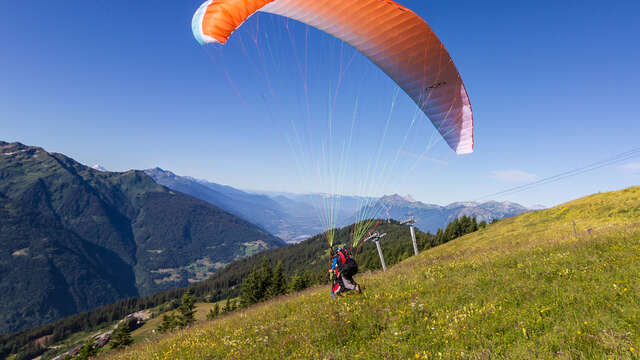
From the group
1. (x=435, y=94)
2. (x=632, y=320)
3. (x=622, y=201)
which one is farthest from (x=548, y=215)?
(x=632, y=320)

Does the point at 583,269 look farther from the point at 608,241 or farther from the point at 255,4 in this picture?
the point at 255,4

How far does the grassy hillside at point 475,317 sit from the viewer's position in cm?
459

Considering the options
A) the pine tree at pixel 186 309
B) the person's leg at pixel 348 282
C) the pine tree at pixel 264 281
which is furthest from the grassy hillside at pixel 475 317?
the pine tree at pixel 186 309

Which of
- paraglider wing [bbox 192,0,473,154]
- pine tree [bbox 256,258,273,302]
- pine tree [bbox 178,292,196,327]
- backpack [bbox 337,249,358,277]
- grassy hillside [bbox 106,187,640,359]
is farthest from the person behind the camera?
pine tree [bbox 178,292,196,327]

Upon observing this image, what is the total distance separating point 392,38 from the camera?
40.4 feet

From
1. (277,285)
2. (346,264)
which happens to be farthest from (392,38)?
(277,285)

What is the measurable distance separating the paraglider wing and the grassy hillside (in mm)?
7097

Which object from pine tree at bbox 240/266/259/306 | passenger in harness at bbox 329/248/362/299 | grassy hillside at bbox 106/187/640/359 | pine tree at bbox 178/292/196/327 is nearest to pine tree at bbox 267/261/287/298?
pine tree at bbox 240/266/259/306

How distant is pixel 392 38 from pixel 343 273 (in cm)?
982

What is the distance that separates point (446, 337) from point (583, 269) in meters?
4.55

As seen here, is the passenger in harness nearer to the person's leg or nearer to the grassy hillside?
the person's leg

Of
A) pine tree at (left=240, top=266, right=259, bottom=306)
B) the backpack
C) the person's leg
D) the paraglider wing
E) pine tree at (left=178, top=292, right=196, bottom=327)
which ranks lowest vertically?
pine tree at (left=178, top=292, right=196, bottom=327)

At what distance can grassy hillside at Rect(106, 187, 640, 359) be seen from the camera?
4586 mm

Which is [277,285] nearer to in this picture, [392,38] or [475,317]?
[392,38]
